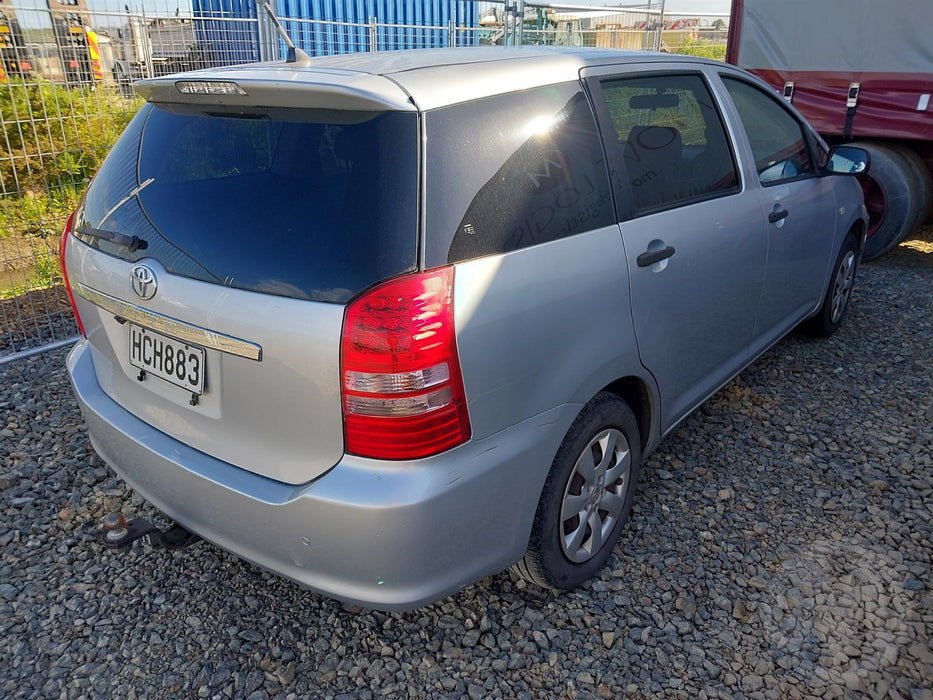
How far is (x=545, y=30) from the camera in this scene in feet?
34.7

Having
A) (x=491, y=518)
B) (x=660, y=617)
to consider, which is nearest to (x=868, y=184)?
(x=660, y=617)

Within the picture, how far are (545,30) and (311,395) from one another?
10044mm

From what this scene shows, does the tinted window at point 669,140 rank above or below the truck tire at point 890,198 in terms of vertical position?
above

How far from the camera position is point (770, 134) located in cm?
368

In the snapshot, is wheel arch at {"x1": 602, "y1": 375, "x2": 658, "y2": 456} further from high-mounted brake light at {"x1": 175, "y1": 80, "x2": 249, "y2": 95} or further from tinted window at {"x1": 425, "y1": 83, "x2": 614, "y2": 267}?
high-mounted brake light at {"x1": 175, "y1": 80, "x2": 249, "y2": 95}

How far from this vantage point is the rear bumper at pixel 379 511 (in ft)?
6.02

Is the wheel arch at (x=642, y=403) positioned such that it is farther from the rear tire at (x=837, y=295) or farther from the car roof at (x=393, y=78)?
the rear tire at (x=837, y=295)

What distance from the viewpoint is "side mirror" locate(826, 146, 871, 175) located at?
13.0 feet

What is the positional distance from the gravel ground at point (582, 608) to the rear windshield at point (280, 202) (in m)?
1.21

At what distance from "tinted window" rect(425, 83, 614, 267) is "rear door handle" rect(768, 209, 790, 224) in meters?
1.38

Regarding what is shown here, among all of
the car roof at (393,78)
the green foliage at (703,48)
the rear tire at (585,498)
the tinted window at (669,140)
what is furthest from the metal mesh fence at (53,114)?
the green foliage at (703,48)

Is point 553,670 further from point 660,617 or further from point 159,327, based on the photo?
point 159,327

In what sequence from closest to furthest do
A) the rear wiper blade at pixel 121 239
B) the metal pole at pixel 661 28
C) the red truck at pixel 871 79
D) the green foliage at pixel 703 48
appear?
1. the rear wiper blade at pixel 121 239
2. the red truck at pixel 871 79
3. the metal pole at pixel 661 28
4. the green foliage at pixel 703 48

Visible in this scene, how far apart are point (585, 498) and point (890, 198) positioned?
5706mm
